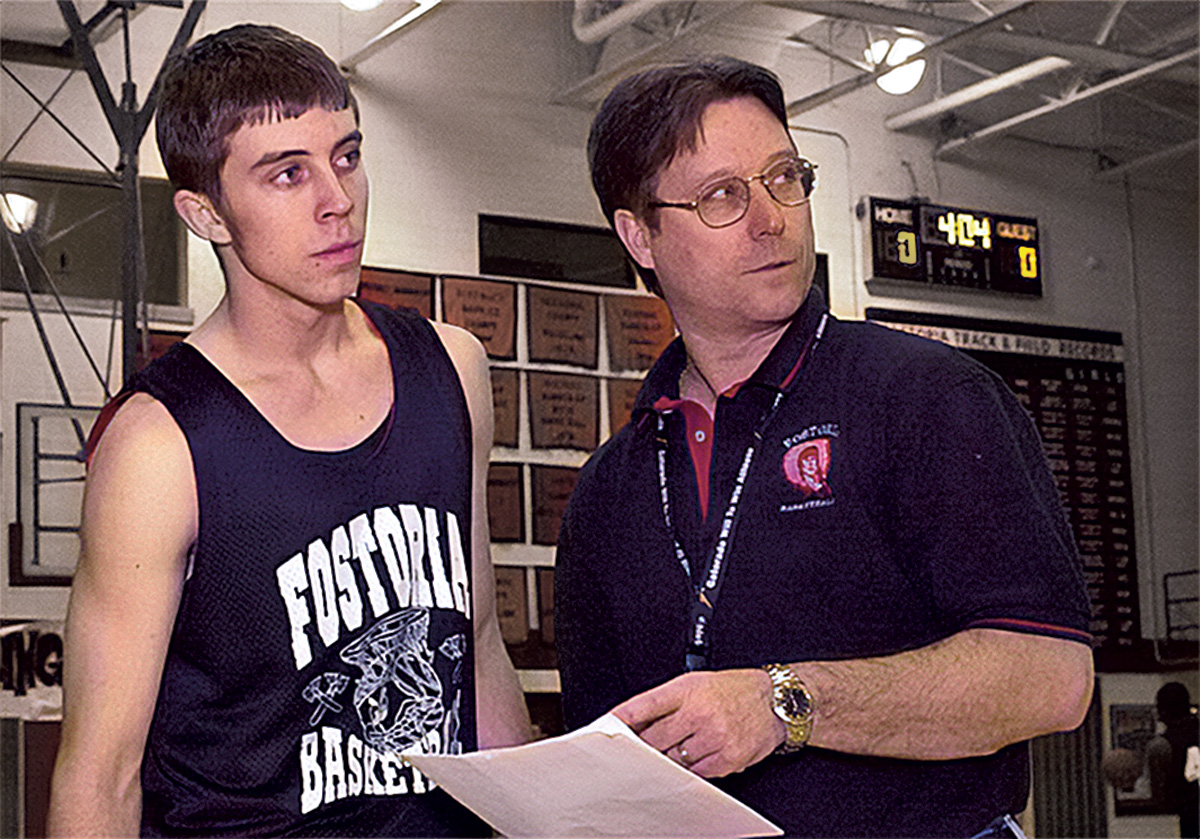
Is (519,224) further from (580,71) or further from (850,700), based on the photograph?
(850,700)

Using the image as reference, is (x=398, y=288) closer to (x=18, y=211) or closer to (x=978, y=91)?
(x=18, y=211)

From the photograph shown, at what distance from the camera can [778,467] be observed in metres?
2.07

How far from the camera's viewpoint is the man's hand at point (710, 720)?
63.9 inches

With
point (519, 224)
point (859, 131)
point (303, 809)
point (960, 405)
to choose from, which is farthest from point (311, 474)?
point (859, 131)

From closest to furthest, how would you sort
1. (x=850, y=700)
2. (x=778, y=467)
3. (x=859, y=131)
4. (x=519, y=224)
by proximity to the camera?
(x=850, y=700), (x=778, y=467), (x=519, y=224), (x=859, y=131)

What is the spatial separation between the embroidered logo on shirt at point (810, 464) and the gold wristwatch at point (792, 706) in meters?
0.32

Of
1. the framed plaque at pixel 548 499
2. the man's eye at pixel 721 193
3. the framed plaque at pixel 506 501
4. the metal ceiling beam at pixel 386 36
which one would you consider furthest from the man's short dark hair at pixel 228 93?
the framed plaque at pixel 548 499

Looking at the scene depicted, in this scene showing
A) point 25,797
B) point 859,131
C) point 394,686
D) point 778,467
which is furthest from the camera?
point 859,131

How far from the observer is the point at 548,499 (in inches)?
291

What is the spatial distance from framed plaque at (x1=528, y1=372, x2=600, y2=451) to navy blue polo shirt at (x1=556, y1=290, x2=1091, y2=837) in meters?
5.23

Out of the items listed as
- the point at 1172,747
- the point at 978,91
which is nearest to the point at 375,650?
the point at 978,91

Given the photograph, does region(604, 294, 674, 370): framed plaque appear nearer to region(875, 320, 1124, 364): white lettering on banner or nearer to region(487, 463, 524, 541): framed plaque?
region(487, 463, 524, 541): framed plaque

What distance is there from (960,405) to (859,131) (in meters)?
7.00

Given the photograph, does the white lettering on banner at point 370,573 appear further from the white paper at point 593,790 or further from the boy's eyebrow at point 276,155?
the boy's eyebrow at point 276,155
